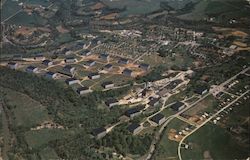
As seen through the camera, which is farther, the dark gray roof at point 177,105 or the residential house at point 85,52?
the residential house at point 85,52

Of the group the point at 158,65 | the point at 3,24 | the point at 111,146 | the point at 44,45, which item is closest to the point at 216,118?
the point at 111,146

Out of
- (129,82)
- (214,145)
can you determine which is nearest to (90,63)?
(129,82)

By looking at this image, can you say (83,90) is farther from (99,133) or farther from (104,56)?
(104,56)

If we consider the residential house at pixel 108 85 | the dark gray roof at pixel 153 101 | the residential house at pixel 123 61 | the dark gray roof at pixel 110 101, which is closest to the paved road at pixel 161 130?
the dark gray roof at pixel 153 101

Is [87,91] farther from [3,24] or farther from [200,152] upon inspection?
[3,24]

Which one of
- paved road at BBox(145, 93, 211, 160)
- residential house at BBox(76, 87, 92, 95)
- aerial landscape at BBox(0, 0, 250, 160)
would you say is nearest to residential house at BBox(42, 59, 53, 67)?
aerial landscape at BBox(0, 0, 250, 160)

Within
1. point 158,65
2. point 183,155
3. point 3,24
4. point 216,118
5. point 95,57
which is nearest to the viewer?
point 183,155

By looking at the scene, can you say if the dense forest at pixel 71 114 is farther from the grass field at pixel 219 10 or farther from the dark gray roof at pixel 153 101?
the grass field at pixel 219 10

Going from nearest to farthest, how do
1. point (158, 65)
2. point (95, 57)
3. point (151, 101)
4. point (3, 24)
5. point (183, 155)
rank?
point (183, 155) → point (151, 101) → point (158, 65) → point (95, 57) → point (3, 24)

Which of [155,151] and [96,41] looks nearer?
[155,151]
